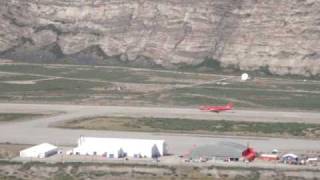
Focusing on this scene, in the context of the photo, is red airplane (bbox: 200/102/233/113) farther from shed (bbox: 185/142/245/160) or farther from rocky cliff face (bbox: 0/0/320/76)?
rocky cliff face (bbox: 0/0/320/76)

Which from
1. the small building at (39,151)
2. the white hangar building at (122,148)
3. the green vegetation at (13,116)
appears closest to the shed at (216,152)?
the white hangar building at (122,148)

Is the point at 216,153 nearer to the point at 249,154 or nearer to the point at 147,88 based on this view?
the point at 249,154

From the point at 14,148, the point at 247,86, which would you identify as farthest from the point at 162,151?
the point at 247,86

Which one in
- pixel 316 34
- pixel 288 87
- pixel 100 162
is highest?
pixel 316 34

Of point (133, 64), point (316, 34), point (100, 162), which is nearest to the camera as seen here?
point (100, 162)

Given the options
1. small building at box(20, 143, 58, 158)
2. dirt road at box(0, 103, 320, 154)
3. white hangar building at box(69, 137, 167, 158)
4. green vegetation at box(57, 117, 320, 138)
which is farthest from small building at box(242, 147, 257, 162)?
small building at box(20, 143, 58, 158)

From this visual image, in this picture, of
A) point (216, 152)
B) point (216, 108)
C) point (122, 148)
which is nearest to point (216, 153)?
point (216, 152)

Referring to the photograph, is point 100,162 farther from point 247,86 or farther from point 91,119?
point 247,86

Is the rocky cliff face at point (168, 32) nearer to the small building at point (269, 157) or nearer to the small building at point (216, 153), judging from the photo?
the small building at point (269, 157)
